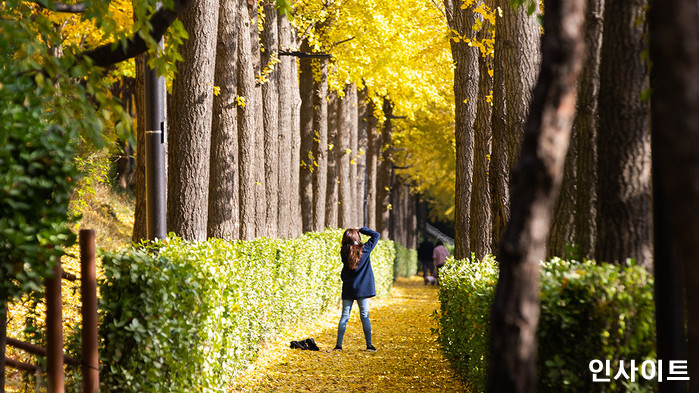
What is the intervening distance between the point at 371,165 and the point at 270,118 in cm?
1659

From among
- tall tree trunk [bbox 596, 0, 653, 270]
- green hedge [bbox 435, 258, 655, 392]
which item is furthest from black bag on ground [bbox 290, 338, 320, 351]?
green hedge [bbox 435, 258, 655, 392]

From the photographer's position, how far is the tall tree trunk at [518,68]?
9648 mm

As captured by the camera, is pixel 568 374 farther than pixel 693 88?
Yes

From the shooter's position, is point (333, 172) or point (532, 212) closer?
point (532, 212)

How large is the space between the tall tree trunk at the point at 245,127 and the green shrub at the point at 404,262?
2258cm

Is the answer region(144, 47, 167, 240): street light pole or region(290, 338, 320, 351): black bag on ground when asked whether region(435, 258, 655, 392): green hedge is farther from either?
region(290, 338, 320, 351): black bag on ground

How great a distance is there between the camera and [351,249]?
41.0 feet

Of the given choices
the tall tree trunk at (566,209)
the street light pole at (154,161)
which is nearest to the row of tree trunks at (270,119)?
the street light pole at (154,161)

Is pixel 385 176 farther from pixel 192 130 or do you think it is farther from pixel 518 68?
pixel 518 68

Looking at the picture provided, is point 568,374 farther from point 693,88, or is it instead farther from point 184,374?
point 184,374

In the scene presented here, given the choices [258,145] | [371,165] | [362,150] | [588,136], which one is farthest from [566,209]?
[371,165]

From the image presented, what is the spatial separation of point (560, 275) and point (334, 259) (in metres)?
14.7

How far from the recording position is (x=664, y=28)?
3.58 metres

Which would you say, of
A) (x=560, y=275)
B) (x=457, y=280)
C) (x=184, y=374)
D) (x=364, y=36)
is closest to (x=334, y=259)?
(x=364, y=36)
